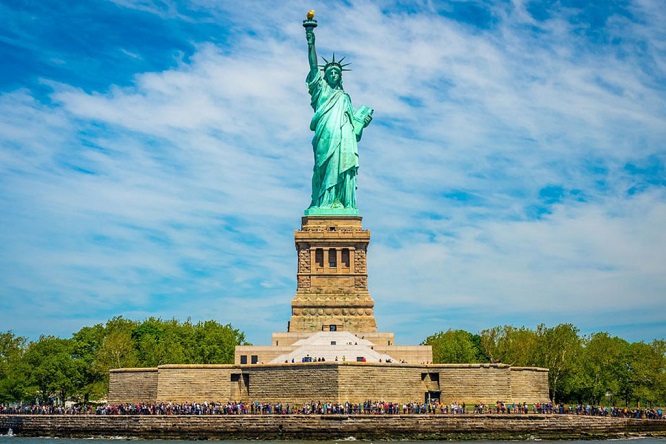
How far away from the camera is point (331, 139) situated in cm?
6606

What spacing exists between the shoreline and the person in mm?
21249

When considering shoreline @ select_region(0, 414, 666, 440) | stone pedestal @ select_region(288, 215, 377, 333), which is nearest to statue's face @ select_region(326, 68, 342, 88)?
stone pedestal @ select_region(288, 215, 377, 333)

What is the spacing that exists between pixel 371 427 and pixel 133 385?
1494cm

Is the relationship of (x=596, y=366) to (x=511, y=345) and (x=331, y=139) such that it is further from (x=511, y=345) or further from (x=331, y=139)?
(x=331, y=139)

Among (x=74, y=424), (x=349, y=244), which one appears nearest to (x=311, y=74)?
(x=349, y=244)

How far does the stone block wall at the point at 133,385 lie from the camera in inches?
2088

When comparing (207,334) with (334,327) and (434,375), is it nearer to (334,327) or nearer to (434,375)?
(334,327)

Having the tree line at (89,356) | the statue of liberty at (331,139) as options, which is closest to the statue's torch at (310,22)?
the statue of liberty at (331,139)

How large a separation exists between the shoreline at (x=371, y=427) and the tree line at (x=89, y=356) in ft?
45.3

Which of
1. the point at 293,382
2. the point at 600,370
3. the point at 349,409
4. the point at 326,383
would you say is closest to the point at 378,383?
the point at 326,383

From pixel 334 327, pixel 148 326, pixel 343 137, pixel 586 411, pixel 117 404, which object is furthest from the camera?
pixel 148 326

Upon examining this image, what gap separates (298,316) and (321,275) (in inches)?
128

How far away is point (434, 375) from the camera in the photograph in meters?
53.0

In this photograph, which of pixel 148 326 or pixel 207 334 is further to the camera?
pixel 148 326
